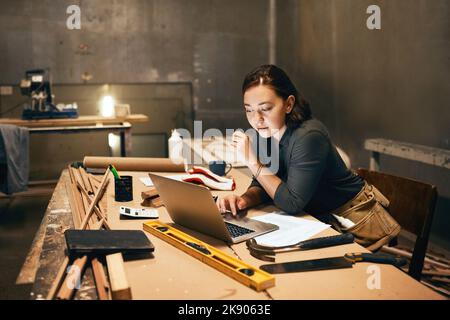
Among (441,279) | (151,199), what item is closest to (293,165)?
(151,199)

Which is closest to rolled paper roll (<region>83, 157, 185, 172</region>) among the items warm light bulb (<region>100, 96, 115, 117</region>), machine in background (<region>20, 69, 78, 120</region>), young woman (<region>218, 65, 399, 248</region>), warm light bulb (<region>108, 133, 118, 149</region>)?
young woman (<region>218, 65, 399, 248</region>)

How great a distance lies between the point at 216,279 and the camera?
4.00ft

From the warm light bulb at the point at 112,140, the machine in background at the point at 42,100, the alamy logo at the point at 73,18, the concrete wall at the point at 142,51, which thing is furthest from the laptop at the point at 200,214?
the alamy logo at the point at 73,18

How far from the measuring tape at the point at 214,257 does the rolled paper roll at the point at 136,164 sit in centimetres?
102

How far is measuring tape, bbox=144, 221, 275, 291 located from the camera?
117 cm

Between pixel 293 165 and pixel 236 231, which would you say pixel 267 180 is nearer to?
pixel 293 165

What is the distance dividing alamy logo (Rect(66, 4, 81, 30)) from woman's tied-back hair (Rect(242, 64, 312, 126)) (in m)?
4.99

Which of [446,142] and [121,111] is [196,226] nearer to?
[446,142]

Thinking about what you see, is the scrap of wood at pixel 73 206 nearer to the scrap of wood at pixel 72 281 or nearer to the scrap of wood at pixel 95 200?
the scrap of wood at pixel 95 200

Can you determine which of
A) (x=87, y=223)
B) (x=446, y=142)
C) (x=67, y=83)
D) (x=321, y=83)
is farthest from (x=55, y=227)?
(x=67, y=83)

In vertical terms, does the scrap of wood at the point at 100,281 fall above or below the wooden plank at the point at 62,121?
below

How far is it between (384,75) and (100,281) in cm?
386

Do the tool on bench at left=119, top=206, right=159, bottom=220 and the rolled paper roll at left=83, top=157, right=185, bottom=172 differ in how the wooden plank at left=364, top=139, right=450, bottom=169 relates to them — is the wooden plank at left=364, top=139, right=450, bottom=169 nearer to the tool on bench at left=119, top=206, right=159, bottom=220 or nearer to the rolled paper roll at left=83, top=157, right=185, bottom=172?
the rolled paper roll at left=83, top=157, right=185, bottom=172

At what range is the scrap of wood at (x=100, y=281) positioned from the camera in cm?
114
